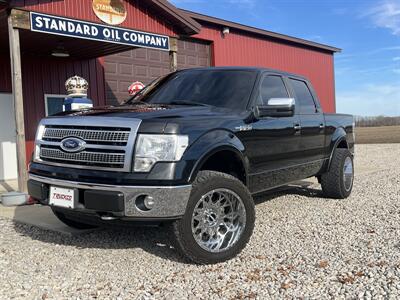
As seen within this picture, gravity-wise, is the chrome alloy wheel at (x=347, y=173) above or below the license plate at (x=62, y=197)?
below

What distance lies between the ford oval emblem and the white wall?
8045 millimetres

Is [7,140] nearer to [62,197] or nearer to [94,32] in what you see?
[94,32]

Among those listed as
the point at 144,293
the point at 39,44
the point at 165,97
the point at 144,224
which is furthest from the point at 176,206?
the point at 39,44

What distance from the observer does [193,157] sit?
13.2 ft

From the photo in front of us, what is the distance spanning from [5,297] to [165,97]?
2.79 m

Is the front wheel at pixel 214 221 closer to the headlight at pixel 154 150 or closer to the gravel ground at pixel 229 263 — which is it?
the gravel ground at pixel 229 263

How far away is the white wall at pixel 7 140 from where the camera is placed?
11539 millimetres

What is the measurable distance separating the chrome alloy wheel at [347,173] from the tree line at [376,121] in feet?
297

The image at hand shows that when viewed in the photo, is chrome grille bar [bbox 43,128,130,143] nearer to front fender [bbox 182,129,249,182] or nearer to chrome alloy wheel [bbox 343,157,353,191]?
front fender [bbox 182,129,249,182]

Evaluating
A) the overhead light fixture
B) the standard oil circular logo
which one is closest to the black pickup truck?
the standard oil circular logo

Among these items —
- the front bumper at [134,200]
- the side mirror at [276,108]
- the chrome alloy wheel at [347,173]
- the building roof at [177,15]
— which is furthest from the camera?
the building roof at [177,15]

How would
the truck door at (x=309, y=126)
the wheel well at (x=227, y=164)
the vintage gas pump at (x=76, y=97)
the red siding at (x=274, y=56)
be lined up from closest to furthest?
the wheel well at (x=227, y=164)
the truck door at (x=309, y=126)
the vintage gas pump at (x=76, y=97)
the red siding at (x=274, y=56)

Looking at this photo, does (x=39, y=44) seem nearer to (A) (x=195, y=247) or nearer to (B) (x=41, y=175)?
(B) (x=41, y=175)

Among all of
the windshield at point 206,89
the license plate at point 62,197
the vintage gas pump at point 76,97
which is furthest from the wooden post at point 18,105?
the license plate at point 62,197
